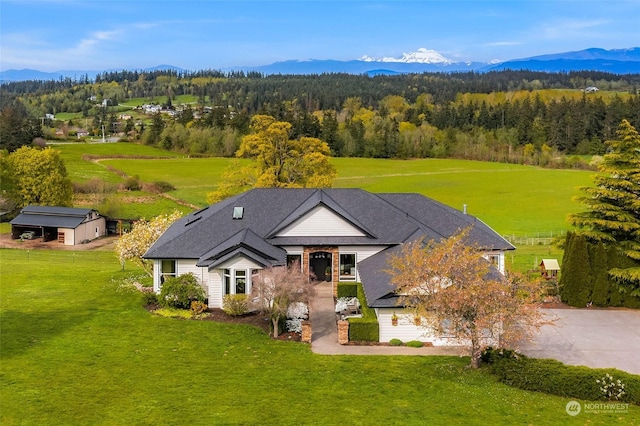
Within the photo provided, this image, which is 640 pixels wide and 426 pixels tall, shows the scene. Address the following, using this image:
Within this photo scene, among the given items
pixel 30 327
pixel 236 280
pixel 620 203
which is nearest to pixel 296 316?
pixel 236 280

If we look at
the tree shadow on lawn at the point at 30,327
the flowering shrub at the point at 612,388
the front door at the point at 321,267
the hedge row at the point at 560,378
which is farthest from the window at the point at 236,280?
the flowering shrub at the point at 612,388

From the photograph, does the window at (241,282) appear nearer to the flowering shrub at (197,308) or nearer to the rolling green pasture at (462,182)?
the flowering shrub at (197,308)

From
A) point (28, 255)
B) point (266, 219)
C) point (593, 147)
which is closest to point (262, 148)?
point (266, 219)

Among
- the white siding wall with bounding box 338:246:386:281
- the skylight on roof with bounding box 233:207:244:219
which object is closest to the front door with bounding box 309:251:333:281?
the white siding wall with bounding box 338:246:386:281

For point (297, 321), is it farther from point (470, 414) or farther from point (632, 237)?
point (632, 237)

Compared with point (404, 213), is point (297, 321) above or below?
below

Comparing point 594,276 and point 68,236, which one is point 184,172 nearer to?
point 68,236
